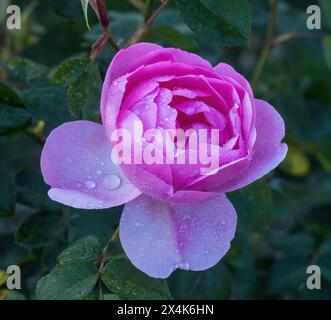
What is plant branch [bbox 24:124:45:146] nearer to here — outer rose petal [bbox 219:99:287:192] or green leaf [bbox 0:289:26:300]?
green leaf [bbox 0:289:26:300]

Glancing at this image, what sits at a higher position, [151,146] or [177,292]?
[151,146]

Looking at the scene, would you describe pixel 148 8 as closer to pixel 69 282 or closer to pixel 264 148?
pixel 264 148

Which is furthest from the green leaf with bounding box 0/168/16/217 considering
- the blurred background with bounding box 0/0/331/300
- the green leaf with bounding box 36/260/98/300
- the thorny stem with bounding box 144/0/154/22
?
the thorny stem with bounding box 144/0/154/22

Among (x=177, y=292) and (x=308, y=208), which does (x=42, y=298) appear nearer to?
(x=177, y=292)

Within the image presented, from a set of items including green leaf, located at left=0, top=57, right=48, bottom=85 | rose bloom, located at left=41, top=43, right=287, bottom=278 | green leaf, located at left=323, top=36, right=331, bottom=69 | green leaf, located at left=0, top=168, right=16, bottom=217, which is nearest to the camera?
rose bloom, located at left=41, top=43, right=287, bottom=278

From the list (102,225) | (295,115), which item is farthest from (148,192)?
(295,115)

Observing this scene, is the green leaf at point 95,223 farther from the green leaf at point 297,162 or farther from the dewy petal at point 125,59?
the green leaf at point 297,162
